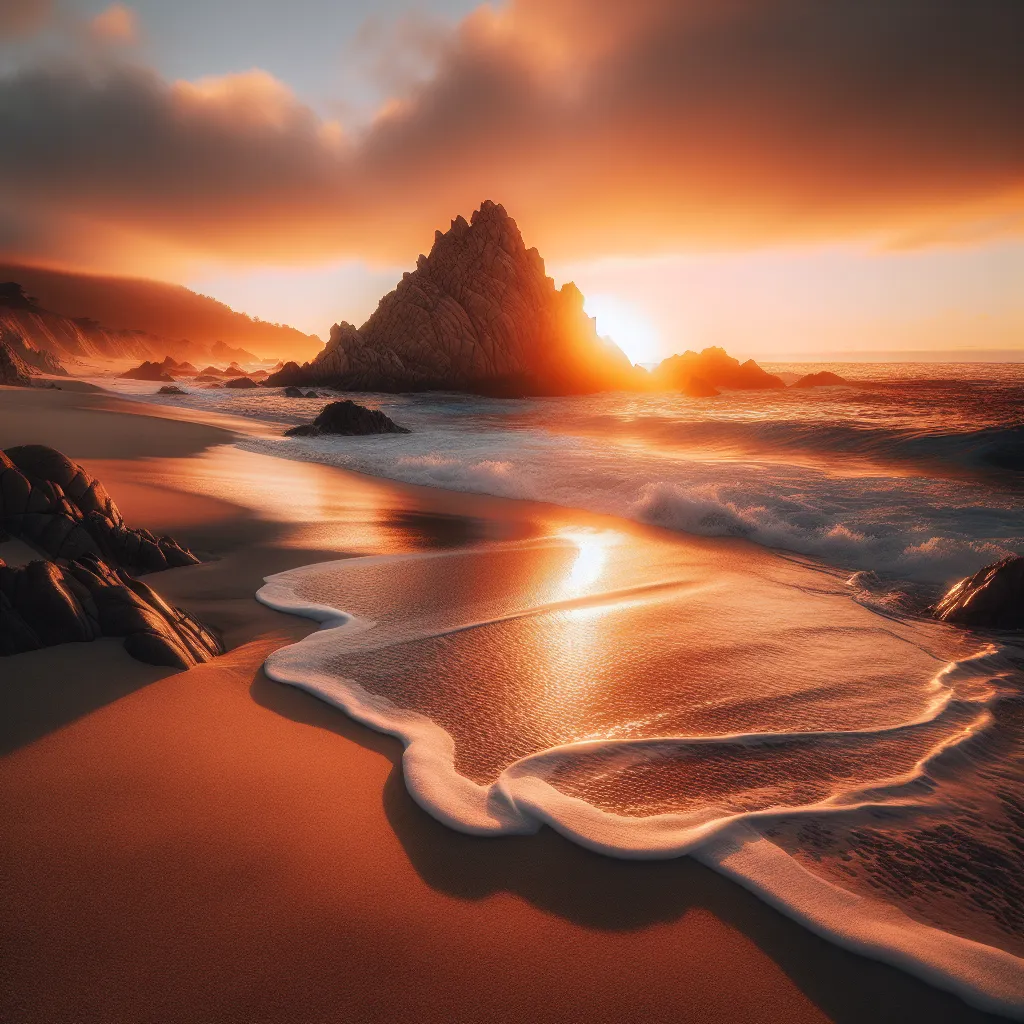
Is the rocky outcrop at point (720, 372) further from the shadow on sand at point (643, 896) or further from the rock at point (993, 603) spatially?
the shadow on sand at point (643, 896)

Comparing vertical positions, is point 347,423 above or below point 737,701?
above

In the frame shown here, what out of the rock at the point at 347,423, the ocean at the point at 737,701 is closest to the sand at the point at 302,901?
the ocean at the point at 737,701

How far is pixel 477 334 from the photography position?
55.8 metres

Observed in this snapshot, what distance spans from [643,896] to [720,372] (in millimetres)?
56401

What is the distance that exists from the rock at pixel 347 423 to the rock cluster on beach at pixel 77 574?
14.4 meters

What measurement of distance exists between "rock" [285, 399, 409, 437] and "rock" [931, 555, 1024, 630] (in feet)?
57.0

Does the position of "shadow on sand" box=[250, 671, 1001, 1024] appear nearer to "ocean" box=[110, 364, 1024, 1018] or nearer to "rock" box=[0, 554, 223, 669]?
"ocean" box=[110, 364, 1024, 1018]

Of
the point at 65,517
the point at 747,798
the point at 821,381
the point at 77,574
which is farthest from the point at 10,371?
the point at 821,381

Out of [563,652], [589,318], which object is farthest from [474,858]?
[589,318]

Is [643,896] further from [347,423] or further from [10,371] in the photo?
[10,371]

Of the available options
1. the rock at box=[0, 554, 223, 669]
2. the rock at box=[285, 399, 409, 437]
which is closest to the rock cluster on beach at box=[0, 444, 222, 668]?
the rock at box=[0, 554, 223, 669]

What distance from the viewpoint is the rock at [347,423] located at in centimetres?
1898

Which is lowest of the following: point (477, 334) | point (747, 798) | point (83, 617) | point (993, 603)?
point (993, 603)

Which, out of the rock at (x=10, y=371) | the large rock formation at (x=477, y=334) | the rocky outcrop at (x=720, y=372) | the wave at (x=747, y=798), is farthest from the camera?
the large rock formation at (x=477, y=334)
